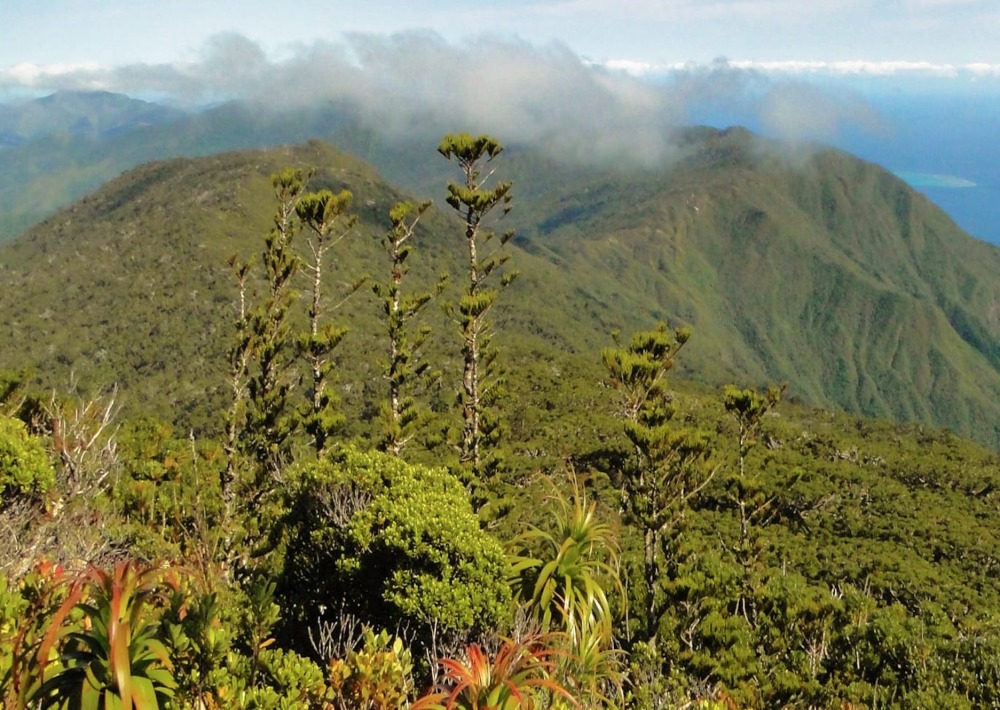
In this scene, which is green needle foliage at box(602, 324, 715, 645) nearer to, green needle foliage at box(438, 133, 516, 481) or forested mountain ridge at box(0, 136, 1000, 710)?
forested mountain ridge at box(0, 136, 1000, 710)

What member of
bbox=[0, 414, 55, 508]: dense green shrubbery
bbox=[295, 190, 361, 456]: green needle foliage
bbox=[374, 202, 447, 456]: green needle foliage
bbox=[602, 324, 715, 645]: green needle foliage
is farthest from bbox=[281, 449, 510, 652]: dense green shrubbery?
bbox=[374, 202, 447, 456]: green needle foliage

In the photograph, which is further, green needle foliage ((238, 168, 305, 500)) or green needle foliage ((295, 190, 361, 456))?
green needle foliage ((238, 168, 305, 500))

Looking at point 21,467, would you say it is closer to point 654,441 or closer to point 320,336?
point 320,336

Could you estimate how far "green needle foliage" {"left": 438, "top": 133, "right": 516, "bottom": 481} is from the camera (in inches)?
668

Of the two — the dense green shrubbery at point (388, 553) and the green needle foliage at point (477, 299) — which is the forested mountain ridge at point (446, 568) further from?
the green needle foliage at point (477, 299)

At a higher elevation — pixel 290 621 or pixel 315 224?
pixel 315 224

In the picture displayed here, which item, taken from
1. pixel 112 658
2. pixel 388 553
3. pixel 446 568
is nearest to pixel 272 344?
pixel 388 553

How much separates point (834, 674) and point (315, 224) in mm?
14586

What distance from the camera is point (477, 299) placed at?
17422 millimetres

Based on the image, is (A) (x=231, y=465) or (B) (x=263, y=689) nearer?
(B) (x=263, y=689)

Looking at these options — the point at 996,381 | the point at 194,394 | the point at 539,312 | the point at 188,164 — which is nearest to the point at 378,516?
the point at 194,394

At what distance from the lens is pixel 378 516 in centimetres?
774

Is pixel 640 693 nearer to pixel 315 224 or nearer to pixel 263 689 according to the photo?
pixel 263 689

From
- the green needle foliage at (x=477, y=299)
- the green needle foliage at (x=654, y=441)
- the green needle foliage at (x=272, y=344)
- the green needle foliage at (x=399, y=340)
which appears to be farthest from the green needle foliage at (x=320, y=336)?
the green needle foliage at (x=654, y=441)
